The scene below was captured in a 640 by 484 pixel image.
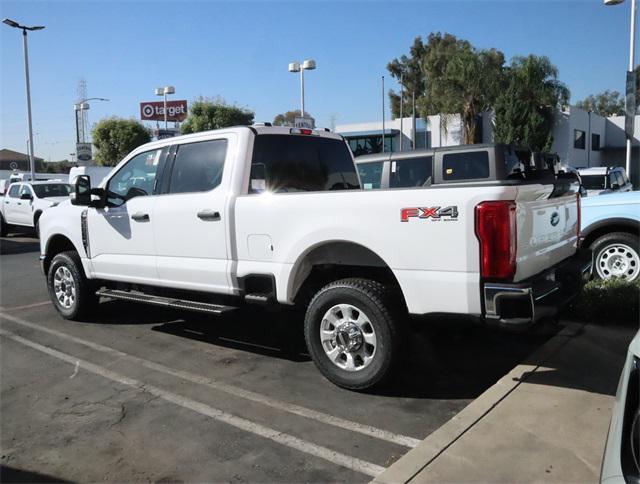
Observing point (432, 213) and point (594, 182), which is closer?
point (432, 213)

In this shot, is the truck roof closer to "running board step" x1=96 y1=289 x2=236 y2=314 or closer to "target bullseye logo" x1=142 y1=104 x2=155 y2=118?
"running board step" x1=96 y1=289 x2=236 y2=314

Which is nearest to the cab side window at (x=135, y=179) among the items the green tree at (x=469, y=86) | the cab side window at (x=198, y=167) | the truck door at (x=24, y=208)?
the cab side window at (x=198, y=167)

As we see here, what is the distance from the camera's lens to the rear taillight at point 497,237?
354 cm

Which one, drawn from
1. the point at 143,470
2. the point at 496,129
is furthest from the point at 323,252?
the point at 496,129

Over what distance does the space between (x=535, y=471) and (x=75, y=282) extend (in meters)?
5.52

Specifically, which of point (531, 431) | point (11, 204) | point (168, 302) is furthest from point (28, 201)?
point (531, 431)

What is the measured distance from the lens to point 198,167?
5453 mm

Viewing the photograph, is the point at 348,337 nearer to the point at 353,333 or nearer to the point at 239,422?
the point at 353,333

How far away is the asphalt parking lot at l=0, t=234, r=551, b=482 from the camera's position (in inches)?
134

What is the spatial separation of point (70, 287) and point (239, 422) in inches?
153

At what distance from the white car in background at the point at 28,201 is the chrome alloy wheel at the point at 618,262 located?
1449 centimetres

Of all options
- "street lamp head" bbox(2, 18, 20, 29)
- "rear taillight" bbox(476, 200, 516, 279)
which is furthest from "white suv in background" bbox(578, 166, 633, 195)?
"street lamp head" bbox(2, 18, 20, 29)

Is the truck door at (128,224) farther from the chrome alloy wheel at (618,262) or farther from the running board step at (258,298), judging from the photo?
the chrome alloy wheel at (618,262)

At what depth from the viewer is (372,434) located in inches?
146
